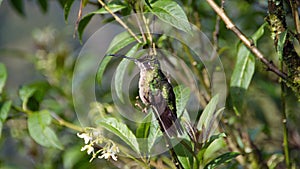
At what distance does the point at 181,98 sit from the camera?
794mm

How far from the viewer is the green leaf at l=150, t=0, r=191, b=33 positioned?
0.76m

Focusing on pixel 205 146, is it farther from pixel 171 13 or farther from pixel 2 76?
pixel 2 76

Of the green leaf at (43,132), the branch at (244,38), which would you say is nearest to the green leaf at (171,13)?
the branch at (244,38)

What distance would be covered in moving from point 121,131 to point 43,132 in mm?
306

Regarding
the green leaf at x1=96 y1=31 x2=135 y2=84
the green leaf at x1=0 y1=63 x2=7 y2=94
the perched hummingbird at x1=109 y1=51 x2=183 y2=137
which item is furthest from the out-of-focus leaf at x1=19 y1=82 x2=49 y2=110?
the perched hummingbird at x1=109 y1=51 x2=183 y2=137

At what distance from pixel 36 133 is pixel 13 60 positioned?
2294 mm

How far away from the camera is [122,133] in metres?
0.77

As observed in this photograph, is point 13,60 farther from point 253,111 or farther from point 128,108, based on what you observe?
point 128,108

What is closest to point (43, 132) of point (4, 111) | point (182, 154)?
point (4, 111)

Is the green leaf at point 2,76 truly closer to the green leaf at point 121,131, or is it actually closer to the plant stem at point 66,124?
the plant stem at point 66,124

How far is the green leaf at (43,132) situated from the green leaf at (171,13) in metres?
0.35

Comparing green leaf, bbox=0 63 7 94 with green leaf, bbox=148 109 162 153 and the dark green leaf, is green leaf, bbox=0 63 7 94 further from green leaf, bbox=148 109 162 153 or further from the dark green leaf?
green leaf, bbox=148 109 162 153

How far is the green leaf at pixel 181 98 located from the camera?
0.77m

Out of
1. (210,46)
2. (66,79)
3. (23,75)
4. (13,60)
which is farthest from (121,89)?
(13,60)
